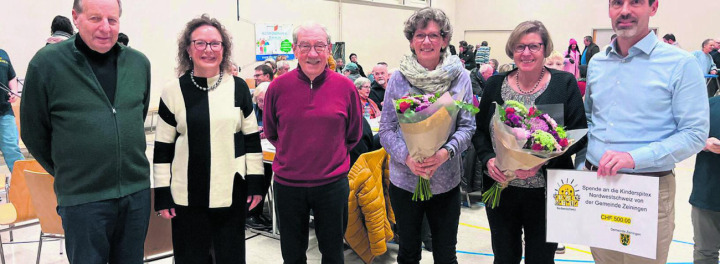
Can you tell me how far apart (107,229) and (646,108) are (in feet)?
7.03

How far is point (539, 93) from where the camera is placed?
6.59 ft

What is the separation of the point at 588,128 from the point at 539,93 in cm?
25

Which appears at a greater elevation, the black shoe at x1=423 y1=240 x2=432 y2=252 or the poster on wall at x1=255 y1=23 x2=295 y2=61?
the poster on wall at x1=255 y1=23 x2=295 y2=61

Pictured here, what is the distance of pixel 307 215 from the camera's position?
2350 millimetres

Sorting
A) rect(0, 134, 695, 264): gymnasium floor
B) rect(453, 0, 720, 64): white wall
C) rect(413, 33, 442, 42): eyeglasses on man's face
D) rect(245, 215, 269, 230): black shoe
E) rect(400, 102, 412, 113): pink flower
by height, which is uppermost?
rect(453, 0, 720, 64): white wall

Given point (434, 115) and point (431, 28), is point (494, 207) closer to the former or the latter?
point (434, 115)

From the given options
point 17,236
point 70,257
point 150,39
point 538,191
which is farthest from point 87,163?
point 150,39

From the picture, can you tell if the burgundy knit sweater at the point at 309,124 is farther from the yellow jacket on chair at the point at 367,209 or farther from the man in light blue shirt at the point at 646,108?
the man in light blue shirt at the point at 646,108

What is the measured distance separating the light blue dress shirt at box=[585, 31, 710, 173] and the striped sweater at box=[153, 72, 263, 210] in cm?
153

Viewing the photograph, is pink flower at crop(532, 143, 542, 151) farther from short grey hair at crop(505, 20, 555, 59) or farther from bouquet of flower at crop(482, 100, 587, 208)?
short grey hair at crop(505, 20, 555, 59)

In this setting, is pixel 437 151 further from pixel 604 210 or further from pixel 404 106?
pixel 604 210

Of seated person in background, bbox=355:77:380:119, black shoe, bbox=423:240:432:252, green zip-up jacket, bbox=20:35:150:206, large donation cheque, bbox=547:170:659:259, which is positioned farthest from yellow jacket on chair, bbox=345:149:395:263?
seated person in background, bbox=355:77:380:119

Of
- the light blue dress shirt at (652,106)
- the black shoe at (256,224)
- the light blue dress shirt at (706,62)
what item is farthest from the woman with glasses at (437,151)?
the light blue dress shirt at (706,62)

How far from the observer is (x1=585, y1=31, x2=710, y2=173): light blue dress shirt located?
173 centimetres
